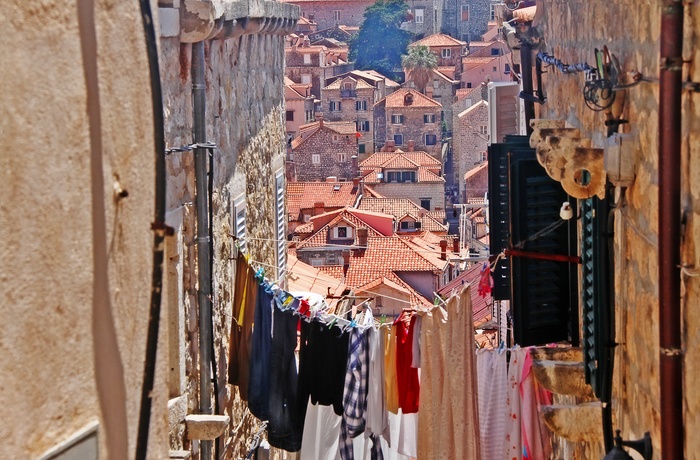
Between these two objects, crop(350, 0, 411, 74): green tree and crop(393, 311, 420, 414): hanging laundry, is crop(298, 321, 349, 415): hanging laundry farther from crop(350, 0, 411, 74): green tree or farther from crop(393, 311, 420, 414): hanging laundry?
crop(350, 0, 411, 74): green tree

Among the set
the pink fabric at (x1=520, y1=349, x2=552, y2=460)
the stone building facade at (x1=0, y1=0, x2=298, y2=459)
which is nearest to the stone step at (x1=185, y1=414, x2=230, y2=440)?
the pink fabric at (x1=520, y1=349, x2=552, y2=460)

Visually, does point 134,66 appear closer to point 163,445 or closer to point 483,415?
point 163,445

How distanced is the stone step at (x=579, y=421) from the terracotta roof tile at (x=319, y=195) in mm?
48956

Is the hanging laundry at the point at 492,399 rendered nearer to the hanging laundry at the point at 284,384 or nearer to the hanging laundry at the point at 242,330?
the hanging laundry at the point at 284,384

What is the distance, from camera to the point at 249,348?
32.7ft

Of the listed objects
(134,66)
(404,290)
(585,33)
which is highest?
(585,33)

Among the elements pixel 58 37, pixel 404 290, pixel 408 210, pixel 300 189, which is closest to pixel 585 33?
pixel 58 37

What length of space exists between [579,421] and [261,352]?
12.8 feet

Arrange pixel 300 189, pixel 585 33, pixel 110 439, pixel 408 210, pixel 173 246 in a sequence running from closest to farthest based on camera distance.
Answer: pixel 110 439 → pixel 585 33 → pixel 173 246 → pixel 408 210 → pixel 300 189

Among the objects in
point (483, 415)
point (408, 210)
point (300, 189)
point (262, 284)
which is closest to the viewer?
point (483, 415)

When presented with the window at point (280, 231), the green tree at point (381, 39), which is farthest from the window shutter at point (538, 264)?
the green tree at point (381, 39)

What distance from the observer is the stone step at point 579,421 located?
6.31 meters

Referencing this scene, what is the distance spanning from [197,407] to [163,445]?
521 cm

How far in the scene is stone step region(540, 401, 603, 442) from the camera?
6312 mm
